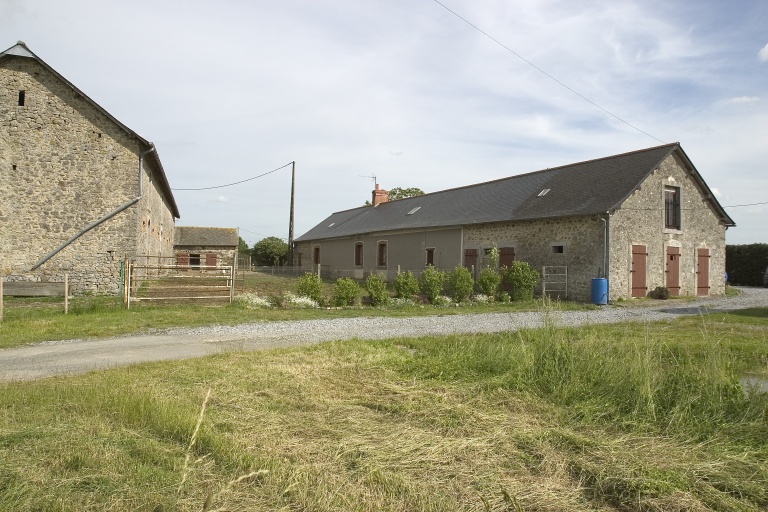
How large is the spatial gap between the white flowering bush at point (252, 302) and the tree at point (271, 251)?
31293 mm

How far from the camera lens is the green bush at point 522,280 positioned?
17.5 meters

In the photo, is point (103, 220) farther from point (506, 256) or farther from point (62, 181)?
point (506, 256)

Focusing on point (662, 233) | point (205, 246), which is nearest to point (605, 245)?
point (662, 233)

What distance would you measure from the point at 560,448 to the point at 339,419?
1682 millimetres

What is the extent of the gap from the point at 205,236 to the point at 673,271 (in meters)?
29.0

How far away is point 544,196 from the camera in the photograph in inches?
818

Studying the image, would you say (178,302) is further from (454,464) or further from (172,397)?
(454,464)

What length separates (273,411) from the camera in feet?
14.4

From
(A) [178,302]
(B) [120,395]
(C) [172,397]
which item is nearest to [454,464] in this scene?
(C) [172,397]

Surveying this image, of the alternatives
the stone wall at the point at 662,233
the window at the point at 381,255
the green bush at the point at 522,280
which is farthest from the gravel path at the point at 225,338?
the window at the point at 381,255

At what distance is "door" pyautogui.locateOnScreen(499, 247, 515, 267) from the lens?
20.5m

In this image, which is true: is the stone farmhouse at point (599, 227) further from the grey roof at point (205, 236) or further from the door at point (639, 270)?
the grey roof at point (205, 236)

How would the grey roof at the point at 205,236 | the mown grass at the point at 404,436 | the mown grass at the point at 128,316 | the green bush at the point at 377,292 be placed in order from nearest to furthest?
1. the mown grass at the point at 404,436
2. the mown grass at the point at 128,316
3. the green bush at the point at 377,292
4. the grey roof at the point at 205,236

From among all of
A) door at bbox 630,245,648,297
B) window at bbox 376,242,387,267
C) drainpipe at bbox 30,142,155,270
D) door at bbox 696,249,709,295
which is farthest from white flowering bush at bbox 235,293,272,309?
door at bbox 696,249,709,295
